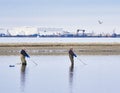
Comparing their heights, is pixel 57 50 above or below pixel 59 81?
below

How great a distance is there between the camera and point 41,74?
3164cm

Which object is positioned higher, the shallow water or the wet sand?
the shallow water

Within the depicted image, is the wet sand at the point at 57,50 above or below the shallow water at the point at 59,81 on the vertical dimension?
below

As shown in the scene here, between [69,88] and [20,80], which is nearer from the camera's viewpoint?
[69,88]

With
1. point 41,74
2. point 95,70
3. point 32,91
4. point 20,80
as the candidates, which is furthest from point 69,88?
point 95,70

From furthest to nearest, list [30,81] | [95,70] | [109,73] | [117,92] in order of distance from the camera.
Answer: [95,70]
[109,73]
[30,81]
[117,92]


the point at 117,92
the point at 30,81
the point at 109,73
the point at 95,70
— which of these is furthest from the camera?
the point at 95,70

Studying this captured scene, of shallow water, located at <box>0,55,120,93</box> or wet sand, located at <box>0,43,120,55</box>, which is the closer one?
shallow water, located at <box>0,55,120,93</box>

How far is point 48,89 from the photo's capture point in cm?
2408

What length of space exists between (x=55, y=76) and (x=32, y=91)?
7.07 metres

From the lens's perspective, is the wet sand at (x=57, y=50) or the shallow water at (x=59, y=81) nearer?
the shallow water at (x=59, y=81)

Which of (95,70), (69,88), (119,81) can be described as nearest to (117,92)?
(69,88)

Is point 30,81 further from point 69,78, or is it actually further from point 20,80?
point 69,78

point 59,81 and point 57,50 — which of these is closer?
point 59,81
